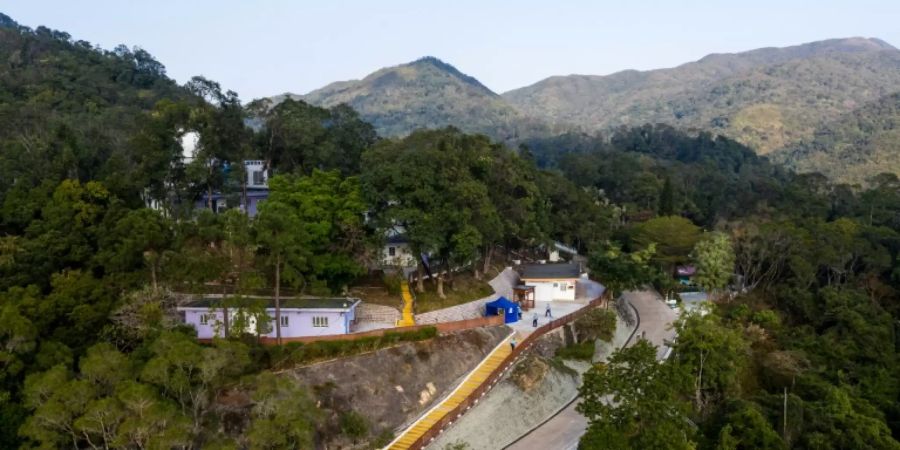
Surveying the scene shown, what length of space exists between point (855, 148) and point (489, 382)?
94072 millimetres

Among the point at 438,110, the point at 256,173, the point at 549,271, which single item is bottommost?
the point at 549,271

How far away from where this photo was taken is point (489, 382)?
2425cm

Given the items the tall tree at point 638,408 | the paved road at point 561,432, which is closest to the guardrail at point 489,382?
the paved road at point 561,432

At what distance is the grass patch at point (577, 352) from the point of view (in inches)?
1105

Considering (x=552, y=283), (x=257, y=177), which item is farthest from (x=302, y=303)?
(x=257, y=177)

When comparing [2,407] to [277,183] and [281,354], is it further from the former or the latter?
[277,183]

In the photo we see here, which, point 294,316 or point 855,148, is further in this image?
point 855,148

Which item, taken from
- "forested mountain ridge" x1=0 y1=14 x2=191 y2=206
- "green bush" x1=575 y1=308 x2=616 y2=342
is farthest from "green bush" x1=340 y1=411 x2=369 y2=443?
"forested mountain ridge" x1=0 y1=14 x2=191 y2=206

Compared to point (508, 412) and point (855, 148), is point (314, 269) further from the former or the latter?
point (855, 148)

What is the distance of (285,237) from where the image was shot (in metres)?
23.1

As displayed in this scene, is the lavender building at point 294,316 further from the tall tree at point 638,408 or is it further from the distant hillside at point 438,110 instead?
the distant hillside at point 438,110

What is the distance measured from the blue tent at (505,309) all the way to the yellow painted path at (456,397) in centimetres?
160

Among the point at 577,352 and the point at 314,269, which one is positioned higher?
the point at 314,269

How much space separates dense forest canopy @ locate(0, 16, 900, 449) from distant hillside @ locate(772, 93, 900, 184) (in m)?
40.0
